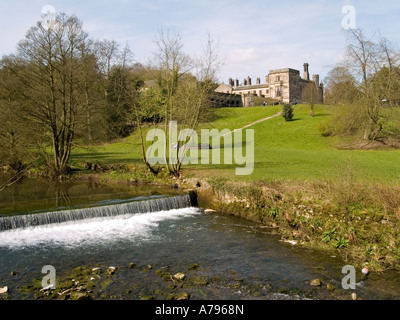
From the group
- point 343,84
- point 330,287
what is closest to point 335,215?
point 330,287

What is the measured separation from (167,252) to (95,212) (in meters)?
5.09

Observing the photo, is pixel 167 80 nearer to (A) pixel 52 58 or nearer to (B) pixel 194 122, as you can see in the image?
(B) pixel 194 122

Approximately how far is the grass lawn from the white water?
5584 mm

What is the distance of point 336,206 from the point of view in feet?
37.3

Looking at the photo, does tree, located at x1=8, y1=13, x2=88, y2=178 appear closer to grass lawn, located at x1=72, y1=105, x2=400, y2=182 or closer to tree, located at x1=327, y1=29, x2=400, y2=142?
grass lawn, located at x1=72, y1=105, x2=400, y2=182

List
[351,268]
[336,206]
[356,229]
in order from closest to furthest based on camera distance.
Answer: [351,268] < [356,229] < [336,206]

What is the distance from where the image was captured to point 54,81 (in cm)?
2261

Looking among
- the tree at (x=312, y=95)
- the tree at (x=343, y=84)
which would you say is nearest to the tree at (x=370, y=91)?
the tree at (x=343, y=84)

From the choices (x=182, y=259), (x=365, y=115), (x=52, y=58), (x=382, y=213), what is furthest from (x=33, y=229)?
(x=365, y=115)
